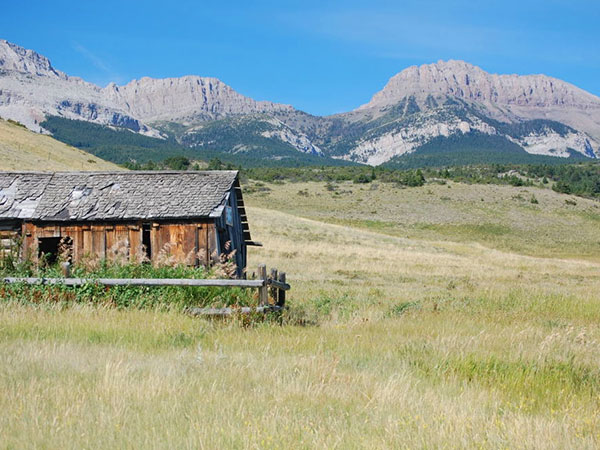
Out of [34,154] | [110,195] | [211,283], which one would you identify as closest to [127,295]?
[211,283]

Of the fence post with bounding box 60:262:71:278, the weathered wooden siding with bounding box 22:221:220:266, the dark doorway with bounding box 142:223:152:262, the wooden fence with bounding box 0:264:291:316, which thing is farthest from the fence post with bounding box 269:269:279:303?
the dark doorway with bounding box 142:223:152:262

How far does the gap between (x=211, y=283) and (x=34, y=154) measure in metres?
62.1

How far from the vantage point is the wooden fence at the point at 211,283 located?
9890mm

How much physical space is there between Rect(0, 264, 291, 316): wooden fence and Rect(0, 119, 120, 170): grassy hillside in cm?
4617

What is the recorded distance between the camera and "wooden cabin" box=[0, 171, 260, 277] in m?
21.6

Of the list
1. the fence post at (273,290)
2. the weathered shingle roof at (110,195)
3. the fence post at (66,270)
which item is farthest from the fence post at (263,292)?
the weathered shingle roof at (110,195)

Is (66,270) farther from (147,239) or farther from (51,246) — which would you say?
(51,246)

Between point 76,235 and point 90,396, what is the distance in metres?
17.7

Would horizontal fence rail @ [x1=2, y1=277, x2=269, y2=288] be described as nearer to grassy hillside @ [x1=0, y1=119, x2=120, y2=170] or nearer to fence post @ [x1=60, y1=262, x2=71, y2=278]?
fence post @ [x1=60, y1=262, x2=71, y2=278]

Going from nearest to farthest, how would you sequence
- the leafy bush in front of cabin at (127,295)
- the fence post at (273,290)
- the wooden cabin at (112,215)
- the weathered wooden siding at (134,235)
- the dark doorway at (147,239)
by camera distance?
the leafy bush in front of cabin at (127,295), the fence post at (273,290), the wooden cabin at (112,215), the weathered wooden siding at (134,235), the dark doorway at (147,239)

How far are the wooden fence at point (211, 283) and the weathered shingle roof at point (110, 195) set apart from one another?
35.6 ft

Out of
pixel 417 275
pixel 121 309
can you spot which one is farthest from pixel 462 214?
pixel 121 309

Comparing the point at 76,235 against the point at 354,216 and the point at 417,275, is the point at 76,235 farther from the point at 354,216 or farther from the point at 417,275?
the point at 354,216

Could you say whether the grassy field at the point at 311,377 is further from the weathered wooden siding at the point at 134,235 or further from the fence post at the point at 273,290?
the weathered wooden siding at the point at 134,235
